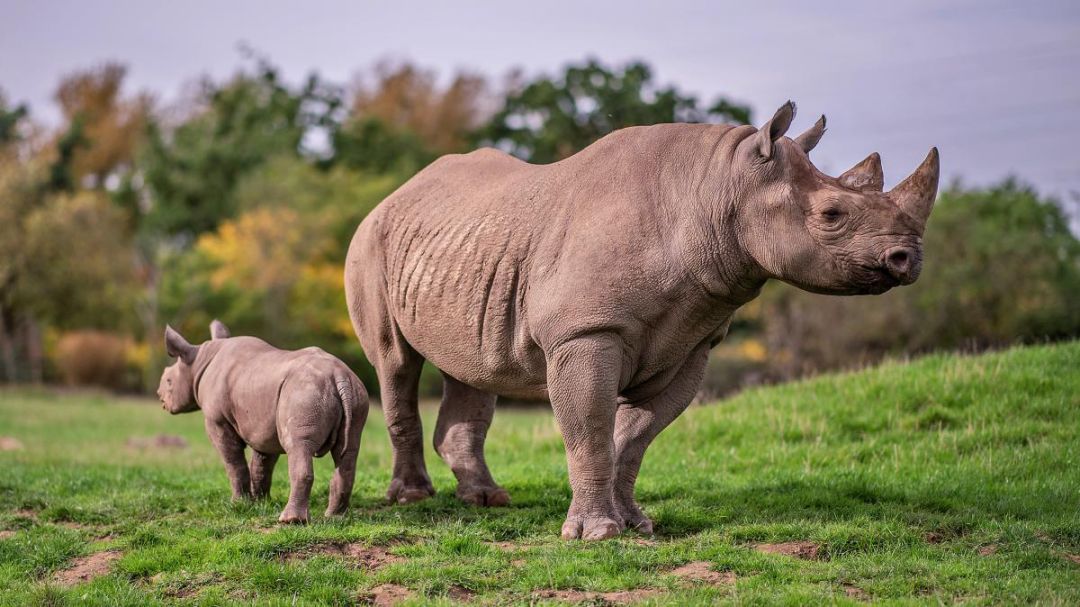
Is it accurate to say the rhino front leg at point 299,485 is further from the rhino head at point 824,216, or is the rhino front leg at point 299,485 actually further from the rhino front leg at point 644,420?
the rhino head at point 824,216

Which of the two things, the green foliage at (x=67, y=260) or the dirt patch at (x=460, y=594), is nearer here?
the dirt patch at (x=460, y=594)

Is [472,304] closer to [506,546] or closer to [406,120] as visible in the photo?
[506,546]

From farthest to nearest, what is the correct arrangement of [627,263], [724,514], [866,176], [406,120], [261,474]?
[406,120] → [261,474] → [724,514] → [627,263] → [866,176]

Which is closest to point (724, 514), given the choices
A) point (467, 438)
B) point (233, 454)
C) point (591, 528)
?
point (591, 528)

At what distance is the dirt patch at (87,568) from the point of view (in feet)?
27.8

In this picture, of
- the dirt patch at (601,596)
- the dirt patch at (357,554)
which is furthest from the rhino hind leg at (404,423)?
the dirt patch at (601,596)

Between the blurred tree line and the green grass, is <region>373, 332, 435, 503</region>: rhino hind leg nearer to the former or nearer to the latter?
the green grass

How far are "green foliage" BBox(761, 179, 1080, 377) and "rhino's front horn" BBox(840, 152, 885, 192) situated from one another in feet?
88.7

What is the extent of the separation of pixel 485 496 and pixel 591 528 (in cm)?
199

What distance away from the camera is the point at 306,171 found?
5116 cm

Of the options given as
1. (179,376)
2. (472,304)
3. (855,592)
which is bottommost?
(855,592)

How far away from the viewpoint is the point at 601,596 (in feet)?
24.7

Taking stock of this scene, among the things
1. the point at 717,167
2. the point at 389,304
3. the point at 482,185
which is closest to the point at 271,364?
the point at 389,304

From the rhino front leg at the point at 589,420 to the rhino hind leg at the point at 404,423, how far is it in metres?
2.29
